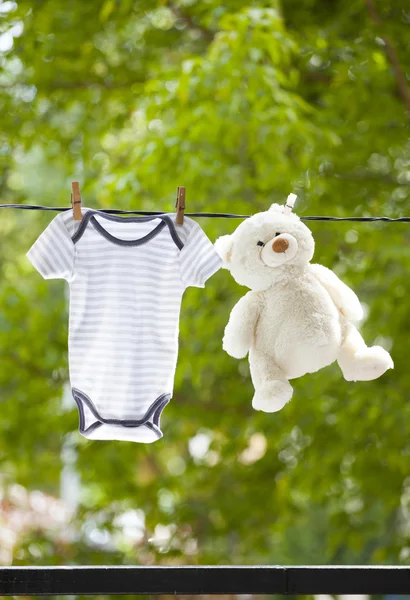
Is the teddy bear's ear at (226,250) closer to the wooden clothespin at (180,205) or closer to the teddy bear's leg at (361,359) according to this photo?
the wooden clothespin at (180,205)

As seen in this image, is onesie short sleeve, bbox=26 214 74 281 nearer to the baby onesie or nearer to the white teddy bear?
the baby onesie

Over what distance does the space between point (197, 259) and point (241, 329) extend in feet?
0.48

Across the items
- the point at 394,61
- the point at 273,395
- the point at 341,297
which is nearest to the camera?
the point at 273,395

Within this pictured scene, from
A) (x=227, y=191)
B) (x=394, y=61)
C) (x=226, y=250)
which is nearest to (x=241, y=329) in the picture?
(x=226, y=250)

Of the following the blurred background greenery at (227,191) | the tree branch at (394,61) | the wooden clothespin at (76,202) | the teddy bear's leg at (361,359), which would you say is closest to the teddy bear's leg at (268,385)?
the teddy bear's leg at (361,359)

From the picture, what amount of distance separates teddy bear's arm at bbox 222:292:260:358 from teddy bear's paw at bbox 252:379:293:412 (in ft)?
0.27

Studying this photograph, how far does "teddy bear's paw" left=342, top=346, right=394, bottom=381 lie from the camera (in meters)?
1.17

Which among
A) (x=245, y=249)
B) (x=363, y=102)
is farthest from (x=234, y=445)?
(x=245, y=249)

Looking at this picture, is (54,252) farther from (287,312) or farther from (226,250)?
(287,312)

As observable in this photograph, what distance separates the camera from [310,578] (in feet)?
4.00

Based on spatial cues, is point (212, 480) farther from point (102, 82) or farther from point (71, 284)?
point (71, 284)

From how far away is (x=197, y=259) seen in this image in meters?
1.25

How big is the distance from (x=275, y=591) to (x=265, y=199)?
1.50 meters

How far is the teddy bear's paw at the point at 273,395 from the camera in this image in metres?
1.13
